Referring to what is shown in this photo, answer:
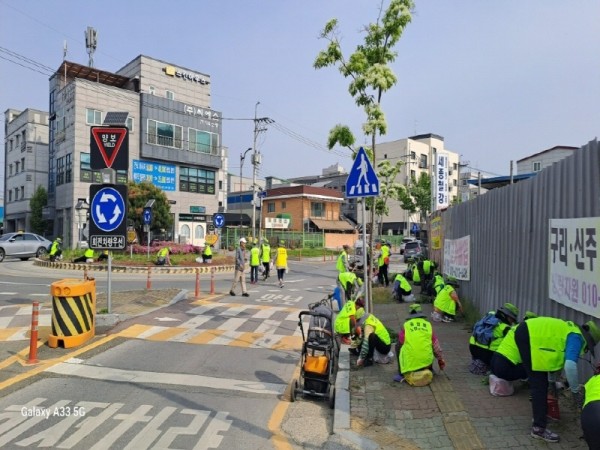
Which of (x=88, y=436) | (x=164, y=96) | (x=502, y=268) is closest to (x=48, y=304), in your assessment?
(x=88, y=436)

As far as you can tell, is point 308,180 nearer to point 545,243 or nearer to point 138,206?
point 138,206

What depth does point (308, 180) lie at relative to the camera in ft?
288

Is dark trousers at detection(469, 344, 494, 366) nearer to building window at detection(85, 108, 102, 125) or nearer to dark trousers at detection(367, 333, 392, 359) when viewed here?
dark trousers at detection(367, 333, 392, 359)

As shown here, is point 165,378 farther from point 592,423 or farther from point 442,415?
point 592,423

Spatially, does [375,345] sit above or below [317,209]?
below

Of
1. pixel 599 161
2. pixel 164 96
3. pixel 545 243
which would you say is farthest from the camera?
pixel 164 96

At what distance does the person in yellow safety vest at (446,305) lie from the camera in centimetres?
1026

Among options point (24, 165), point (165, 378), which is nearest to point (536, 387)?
point (165, 378)

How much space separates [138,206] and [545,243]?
27411 mm

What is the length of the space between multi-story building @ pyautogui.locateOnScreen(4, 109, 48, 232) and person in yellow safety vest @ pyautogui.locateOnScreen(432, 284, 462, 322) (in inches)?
1879

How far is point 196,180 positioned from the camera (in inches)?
1699

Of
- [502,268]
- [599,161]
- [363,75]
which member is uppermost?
[363,75]

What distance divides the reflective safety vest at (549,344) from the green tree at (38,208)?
47.3m

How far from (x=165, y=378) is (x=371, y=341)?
3.04 meters
